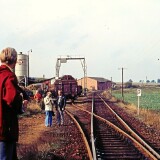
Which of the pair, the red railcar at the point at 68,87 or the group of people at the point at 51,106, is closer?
the group of people at the point at 51,106

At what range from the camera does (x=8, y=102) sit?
155 inches

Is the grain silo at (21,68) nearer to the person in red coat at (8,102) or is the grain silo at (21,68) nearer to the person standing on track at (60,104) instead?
the person standing on track at (60,104)

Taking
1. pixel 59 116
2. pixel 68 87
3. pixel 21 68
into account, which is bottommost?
pixel 59 116

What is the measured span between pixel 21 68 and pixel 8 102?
31423 mm

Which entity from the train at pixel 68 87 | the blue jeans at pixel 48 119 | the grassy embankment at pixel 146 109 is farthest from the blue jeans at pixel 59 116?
the train at pixel 68 87

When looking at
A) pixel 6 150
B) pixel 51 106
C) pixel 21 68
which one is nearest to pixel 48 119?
pixel 51 106

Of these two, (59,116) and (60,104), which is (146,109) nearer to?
(59,116)

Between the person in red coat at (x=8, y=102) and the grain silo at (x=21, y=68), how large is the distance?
1213 inches

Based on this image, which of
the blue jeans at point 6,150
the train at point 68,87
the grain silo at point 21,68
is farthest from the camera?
the train at point 68,87

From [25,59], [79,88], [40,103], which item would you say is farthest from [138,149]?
[79,88]

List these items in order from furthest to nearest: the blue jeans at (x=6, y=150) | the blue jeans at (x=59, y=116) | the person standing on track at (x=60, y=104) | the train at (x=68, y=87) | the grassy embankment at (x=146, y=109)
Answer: the train at (x=68, y=87), the grassy embankment at (x=146, y=109), the blue jeans at (x=59, y=116), the person standing on track at (x=60, y=104), the blue jeans at (x=6, y=150)

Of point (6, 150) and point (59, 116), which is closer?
point (6, 150)

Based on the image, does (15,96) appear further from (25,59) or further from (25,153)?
(25,59)

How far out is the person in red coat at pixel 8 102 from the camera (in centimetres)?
396
